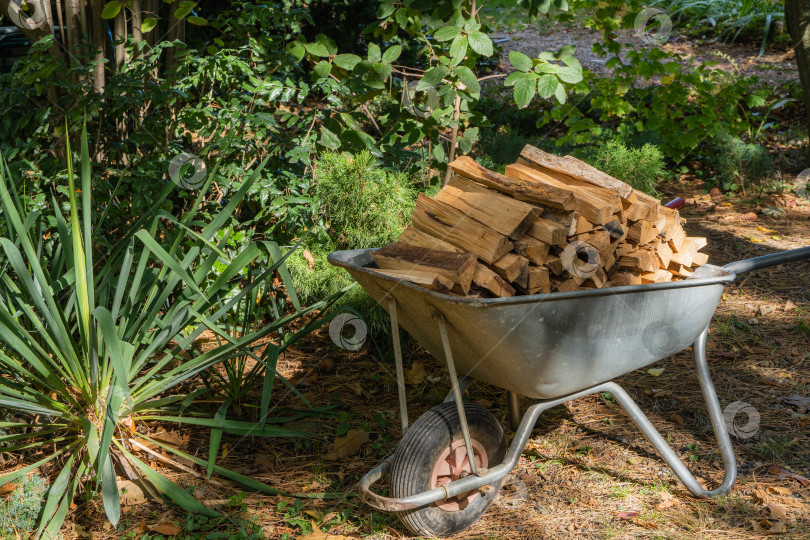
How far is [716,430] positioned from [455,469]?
858mm

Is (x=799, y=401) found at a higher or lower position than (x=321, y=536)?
lower

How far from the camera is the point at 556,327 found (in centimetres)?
173

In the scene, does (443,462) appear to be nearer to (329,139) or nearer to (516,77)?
(516,77)

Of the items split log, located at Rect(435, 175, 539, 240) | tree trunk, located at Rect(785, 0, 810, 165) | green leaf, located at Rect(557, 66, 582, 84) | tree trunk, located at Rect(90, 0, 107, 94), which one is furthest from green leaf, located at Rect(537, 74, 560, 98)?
tree trunk, located at Rect(785, 0, 810, 165)

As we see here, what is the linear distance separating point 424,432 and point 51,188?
216 cm

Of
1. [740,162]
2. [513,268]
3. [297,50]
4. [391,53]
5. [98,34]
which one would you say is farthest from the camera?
[740,162]

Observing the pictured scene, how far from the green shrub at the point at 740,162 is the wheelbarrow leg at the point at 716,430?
3.17 m

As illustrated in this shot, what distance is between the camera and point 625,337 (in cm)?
186

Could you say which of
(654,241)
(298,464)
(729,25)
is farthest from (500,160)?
(729,25)

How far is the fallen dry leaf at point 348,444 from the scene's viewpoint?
234 cm

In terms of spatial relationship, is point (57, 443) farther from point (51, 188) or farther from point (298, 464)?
point (51, 188)

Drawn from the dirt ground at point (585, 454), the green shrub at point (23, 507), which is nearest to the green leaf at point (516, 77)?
the dirt ground at point (585, 454)

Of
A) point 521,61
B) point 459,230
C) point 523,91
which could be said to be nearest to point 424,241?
point 459,230

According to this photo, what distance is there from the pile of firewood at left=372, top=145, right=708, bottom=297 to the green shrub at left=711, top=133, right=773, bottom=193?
10.2 ft
